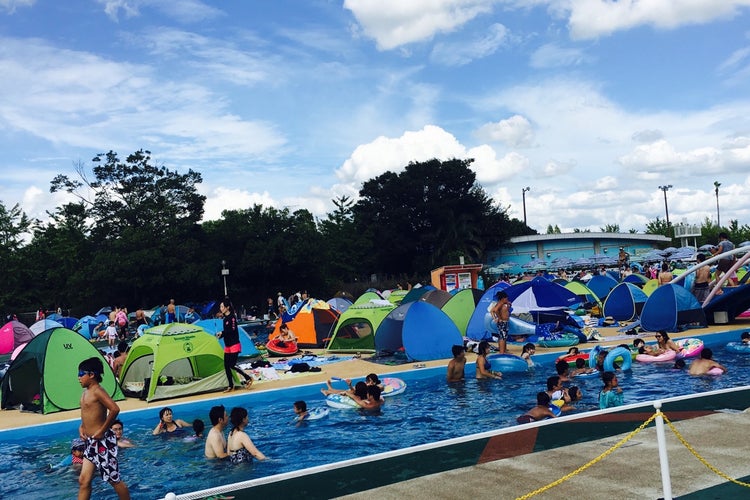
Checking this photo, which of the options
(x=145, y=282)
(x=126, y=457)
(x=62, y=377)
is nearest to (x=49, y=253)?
(x=145, y=282)

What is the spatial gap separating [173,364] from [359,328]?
258 inches

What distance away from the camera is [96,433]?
6301mm

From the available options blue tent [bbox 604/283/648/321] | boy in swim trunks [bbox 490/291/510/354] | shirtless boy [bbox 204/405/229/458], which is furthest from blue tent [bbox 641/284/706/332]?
shirtless boy [bbox 204/405/229/458]

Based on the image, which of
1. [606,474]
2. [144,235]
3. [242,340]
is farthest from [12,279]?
[606,474]

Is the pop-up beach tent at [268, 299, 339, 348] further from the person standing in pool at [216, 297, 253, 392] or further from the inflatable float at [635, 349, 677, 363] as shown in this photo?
the inflatable float at [635, 349, 677, 363]

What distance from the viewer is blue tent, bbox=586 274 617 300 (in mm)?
29542

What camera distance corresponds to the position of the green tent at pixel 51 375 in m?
13.3

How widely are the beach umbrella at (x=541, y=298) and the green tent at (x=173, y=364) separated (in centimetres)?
935

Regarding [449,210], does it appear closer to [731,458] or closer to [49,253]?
[49,253]

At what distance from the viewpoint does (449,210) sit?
57.5 meters

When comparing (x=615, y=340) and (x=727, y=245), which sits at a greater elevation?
(x=727, y=245)

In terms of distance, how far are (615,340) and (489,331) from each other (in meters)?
3.55

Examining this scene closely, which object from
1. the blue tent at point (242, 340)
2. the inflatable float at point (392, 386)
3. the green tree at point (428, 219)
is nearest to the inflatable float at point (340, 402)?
the inflatable float at point (392, 386)

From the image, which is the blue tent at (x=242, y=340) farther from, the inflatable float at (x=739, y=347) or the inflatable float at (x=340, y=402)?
the inflatable float at (x=739, y=347)
